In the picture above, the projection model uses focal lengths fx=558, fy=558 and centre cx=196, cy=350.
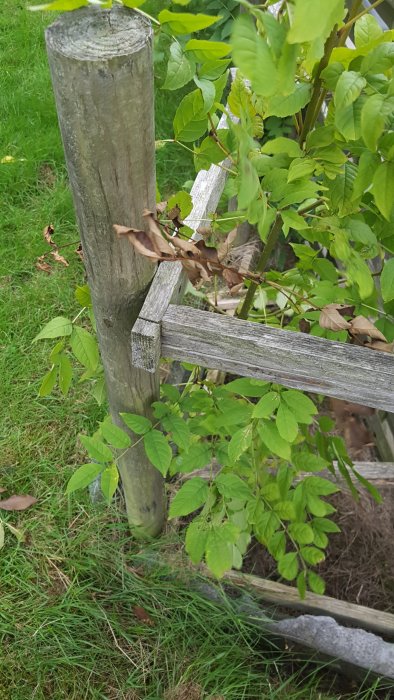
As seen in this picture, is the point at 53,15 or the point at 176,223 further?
the point at 53,15

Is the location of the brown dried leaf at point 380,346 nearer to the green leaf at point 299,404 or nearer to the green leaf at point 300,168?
the green leaf at point 299,404

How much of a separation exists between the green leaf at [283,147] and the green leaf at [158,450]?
2.37ft

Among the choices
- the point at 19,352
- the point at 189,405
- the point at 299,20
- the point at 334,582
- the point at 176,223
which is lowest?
the point at 334,582

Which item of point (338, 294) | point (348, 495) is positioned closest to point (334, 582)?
point (348, 495)

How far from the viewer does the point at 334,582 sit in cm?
225

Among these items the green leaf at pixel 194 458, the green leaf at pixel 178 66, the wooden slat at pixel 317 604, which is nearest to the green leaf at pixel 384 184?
the green leaf at pixel 178 66

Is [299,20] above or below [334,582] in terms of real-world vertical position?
above

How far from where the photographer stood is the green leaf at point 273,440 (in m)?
1.27

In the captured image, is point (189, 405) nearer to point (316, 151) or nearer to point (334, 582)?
point (316, 151)

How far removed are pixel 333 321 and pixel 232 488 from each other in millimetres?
645

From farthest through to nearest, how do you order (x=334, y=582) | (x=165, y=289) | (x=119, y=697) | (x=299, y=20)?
(x=334, y=582)
(x=119, y=697)
(x=165, y=289)
(x=299, y=20)

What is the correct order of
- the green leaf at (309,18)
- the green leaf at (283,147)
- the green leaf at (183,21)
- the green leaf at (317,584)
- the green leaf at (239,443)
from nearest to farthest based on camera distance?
1. the green leaf at (309,18)
2. the green leaf at (183,21)
3. the green leaf at (283,147)
4. the green leaf at (239,443)
5. the green leaf at (317,584)

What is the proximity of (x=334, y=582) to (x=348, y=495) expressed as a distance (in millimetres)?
364

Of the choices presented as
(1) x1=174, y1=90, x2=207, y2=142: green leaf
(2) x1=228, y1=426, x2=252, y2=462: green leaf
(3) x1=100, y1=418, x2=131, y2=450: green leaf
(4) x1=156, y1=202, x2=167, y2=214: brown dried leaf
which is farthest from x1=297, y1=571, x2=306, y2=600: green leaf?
(1) x1=174, y1=90, x2=207, y2=142: green leaf
